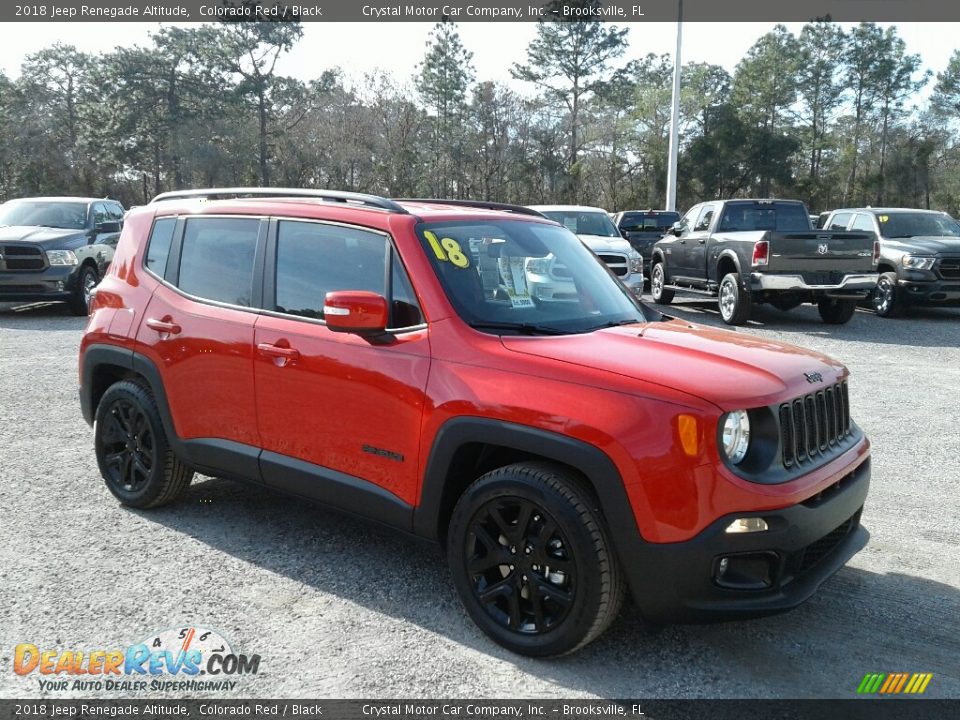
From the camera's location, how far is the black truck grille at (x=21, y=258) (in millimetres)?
13000

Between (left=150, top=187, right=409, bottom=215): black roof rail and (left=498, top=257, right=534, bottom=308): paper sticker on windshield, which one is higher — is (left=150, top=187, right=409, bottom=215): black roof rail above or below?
above

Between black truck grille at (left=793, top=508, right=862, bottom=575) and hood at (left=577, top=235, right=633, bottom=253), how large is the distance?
32.4 feet

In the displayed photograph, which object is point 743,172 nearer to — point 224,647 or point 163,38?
point 163,38

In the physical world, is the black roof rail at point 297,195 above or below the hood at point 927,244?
above

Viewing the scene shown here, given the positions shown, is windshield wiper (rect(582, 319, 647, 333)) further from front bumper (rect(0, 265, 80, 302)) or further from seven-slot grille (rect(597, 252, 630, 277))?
front bumper (rect(0, 265, 80, 302))

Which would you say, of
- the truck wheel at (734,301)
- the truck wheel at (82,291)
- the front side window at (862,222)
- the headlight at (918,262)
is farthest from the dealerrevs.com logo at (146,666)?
the front side window at (862,222)

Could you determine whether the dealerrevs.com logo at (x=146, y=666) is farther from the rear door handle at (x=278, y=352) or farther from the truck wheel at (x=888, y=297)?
the truck wheel at (x=888, y=297)

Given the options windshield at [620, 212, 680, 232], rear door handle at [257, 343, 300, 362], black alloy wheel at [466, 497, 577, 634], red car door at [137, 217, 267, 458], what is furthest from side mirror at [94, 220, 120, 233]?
black alloy wheel at [466, 497, 577, 634]

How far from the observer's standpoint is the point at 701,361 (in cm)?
321

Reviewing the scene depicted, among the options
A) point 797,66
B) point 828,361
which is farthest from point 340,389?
point 797,66

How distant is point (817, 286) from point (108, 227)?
11942 mm

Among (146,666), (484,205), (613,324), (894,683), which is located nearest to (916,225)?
(484,205)

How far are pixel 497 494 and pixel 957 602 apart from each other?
2279 millimetres

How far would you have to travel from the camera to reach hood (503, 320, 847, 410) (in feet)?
9.75
